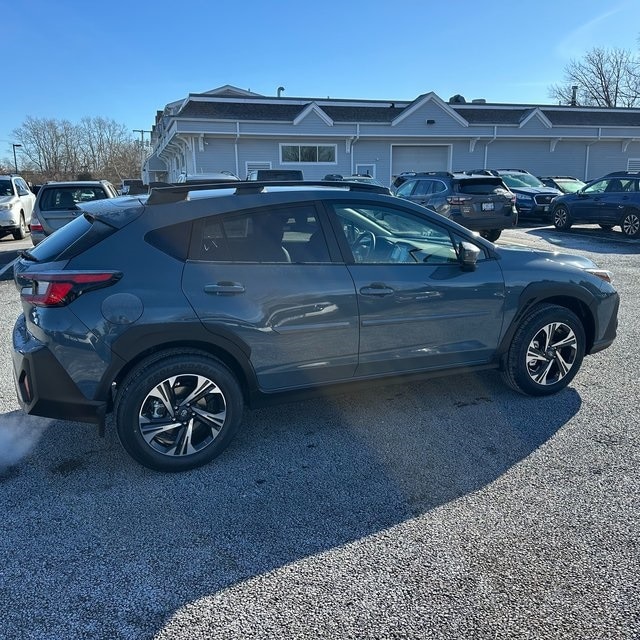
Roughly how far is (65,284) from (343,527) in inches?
80.6

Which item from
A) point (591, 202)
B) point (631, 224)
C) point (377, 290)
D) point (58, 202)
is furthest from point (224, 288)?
point (591, 202)

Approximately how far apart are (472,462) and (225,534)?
64.2 inches

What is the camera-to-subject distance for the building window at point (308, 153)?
25.1 m

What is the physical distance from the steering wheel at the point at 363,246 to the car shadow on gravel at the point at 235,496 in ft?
4.09

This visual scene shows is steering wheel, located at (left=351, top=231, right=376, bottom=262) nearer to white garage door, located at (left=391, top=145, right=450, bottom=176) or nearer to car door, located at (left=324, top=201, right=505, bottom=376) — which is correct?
car door, located at (left=324, top=201, right=505, bottom=376)

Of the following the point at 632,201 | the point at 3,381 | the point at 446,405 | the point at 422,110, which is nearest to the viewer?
the point at 446,405

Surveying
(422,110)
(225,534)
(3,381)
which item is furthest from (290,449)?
(422,110)

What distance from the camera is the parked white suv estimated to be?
579 inches

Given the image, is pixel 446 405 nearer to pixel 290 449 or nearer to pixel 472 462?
pixel 472 462

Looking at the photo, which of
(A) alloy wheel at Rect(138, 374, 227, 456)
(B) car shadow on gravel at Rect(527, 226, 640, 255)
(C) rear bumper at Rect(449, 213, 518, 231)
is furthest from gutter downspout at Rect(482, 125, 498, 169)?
(A) alloy wheel at Rect(138, 374, 227, 456)

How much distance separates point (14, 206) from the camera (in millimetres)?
15023

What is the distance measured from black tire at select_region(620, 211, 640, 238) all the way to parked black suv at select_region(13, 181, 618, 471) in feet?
40.5

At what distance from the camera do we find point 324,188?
3.91 m

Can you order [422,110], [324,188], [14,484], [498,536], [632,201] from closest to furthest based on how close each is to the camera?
[498,536]
[14,484]
[324,188]
[632,201]
[422,110]
